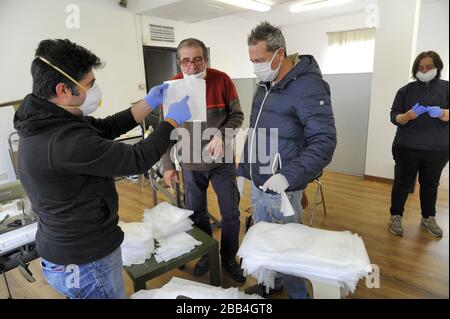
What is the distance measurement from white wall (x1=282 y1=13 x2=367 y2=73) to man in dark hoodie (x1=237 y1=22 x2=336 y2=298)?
561cm

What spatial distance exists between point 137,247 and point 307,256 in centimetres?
84

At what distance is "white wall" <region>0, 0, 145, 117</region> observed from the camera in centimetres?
318

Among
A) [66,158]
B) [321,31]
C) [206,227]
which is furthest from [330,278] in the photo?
[321,31]

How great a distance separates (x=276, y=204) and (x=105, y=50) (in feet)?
11.8

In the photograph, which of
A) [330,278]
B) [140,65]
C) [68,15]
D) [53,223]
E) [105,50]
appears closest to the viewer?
[330,278]

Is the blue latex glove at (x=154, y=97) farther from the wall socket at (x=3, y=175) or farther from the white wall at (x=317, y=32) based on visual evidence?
the white wall at (x=317, y=32)

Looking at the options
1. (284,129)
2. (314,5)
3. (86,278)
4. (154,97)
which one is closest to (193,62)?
(154,97)

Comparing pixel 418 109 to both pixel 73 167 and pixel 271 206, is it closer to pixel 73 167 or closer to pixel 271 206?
pixel 271 206

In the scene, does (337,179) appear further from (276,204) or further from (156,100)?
(156,100)

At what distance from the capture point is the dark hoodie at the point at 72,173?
2.65 ft

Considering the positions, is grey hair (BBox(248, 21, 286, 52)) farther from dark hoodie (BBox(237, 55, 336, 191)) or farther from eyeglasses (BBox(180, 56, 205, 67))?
eyeglasses (BBox(180, 56, 205, 67))

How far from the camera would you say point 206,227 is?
6.21ft

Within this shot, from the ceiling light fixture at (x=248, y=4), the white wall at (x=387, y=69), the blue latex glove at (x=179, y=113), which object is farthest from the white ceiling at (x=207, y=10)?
the blue latex glove at (x=179, y=113)
